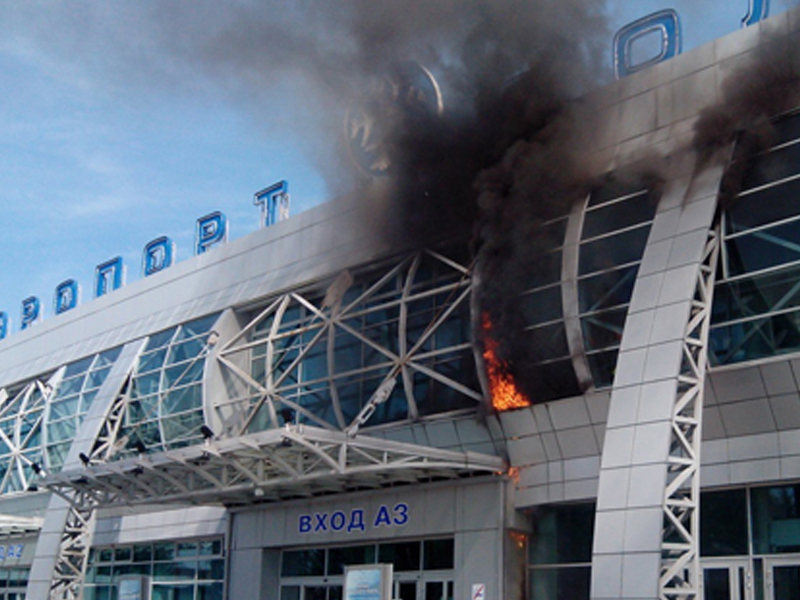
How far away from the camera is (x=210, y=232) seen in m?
34.1

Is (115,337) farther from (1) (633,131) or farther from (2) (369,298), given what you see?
(1) (633,131)

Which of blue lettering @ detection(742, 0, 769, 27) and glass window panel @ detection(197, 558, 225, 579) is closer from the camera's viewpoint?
blue lettering @ detection(742, 0, 769, 27)

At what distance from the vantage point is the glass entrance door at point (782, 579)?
1730cm

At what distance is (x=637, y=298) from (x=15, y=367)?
95.7ft

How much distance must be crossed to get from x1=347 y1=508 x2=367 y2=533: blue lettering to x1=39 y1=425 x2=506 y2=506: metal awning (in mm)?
540

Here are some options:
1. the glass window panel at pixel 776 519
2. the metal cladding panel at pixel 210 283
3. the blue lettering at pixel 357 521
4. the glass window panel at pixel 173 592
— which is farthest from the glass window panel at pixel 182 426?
the glass window panel at pixel 776 519

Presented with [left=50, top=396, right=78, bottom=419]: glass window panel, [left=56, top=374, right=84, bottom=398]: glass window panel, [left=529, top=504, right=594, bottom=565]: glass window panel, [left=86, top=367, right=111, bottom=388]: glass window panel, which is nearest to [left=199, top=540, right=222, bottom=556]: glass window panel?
[left=86, top=367, right=111, bottom=388]: glass window panel

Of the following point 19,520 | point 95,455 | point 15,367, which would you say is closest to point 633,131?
point 95,455

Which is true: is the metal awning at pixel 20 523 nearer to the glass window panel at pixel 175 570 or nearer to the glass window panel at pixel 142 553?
the glass window panel at pixel 142 553

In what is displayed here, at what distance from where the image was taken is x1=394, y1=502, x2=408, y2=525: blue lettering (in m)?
23.1

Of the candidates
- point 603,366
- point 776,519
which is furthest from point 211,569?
point 776,519

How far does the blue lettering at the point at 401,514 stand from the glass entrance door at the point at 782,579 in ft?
26.2

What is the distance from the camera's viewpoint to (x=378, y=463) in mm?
21359

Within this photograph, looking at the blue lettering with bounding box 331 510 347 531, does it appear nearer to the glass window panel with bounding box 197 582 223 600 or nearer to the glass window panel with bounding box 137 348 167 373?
the glass window panel with bounding box 197 582 223 600
